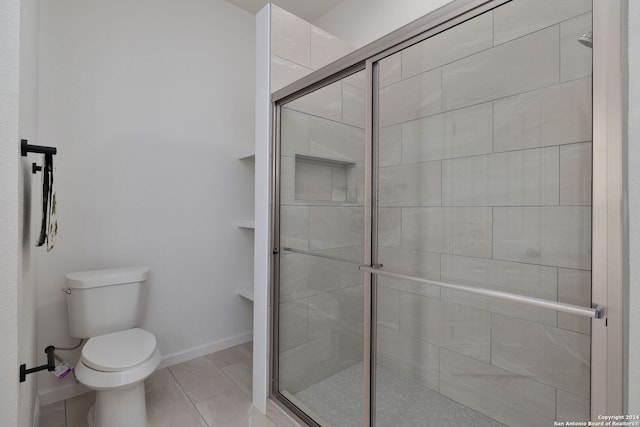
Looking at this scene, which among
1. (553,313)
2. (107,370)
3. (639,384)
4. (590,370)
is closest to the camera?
(639,384)

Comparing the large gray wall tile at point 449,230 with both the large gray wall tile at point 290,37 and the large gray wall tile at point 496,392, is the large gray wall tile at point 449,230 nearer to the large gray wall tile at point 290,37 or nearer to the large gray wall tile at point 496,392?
the large gray wall tile at point 496,392

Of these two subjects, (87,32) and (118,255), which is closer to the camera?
(87,32)

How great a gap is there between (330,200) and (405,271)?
0.52 meters

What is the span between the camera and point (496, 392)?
47.9 inches

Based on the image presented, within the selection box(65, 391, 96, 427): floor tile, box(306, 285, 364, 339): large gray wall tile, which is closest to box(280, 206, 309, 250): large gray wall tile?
box(306, 285, 364, 339): large gray wall tile

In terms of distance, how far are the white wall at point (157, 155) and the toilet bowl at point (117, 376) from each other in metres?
0.48

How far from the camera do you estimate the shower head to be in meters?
0.81

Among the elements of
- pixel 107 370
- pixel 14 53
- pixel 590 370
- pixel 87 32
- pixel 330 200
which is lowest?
pixel 107 370

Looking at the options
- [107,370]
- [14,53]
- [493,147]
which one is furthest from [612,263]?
[107,370]

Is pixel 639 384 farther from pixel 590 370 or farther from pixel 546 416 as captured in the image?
pixel 546 416

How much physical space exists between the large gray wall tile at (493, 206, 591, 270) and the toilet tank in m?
1.91

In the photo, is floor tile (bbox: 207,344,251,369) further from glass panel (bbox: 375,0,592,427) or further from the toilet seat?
glass panel (bbox: 375,0,592,427)

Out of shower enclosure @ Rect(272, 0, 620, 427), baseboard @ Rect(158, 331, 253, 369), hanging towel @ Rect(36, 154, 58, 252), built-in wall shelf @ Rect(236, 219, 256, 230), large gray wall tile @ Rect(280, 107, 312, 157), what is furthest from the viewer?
built-in wall shelf @ Rect(236, 219, 256, 230)

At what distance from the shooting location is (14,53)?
2.40 ft
